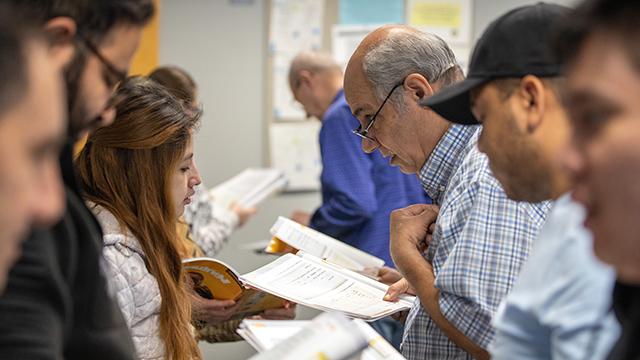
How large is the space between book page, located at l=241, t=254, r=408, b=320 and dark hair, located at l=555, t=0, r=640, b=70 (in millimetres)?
958

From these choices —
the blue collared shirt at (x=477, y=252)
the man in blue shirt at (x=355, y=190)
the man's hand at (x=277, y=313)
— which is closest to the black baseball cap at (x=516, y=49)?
the blue collared shirt at (x=477, y=252)

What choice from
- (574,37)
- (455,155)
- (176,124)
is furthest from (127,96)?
(574,37)

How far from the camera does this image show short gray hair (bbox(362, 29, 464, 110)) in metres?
2.02

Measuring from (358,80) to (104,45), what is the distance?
1.05 metres

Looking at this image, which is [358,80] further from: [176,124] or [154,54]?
[154,54]

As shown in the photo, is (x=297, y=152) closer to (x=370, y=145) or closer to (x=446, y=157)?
(x=370, y=145)

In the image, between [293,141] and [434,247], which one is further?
[293,141]

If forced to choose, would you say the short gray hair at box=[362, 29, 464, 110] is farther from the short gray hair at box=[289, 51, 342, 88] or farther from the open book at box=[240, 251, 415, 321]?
the short gray hair at box=[289, 51, 342, 88]

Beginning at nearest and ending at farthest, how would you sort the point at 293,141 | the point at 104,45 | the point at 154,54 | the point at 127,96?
1. the point at 104,45
2. the point at 127,96
3. the point at 154,54
4. the point at 293,141

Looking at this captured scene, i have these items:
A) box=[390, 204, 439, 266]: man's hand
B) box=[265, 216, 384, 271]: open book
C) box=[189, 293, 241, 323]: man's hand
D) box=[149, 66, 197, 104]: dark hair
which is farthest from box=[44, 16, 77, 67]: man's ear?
box=[149, 66, 197, 104]: dark hair

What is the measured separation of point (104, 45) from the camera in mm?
1139

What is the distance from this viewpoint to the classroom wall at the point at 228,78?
4.31 meters

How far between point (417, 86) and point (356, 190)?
134 cm

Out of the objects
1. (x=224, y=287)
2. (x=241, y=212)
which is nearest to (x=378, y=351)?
(x=224, y=287)
